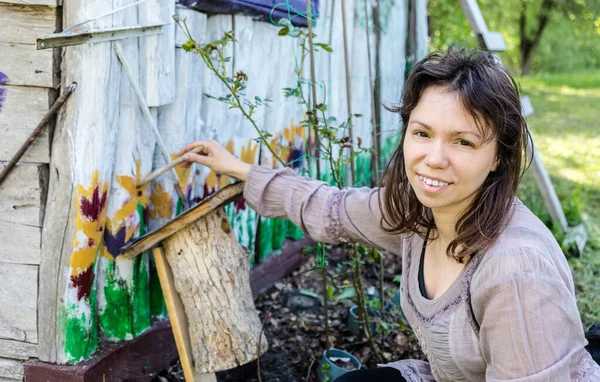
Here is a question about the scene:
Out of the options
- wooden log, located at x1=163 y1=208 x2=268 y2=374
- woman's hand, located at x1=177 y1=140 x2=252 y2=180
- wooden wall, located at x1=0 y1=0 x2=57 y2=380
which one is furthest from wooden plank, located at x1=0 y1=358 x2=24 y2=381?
woman's hand, located at x1=177 y1=140 x2=252 y2=180

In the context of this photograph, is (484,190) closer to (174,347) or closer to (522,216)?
(522,216)

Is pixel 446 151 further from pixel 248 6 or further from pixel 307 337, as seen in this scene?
pixel 307 337

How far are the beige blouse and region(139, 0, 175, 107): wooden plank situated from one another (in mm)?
1158

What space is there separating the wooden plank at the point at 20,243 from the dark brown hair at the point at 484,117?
1470mm

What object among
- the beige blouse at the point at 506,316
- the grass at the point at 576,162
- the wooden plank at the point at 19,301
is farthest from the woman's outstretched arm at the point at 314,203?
the grass at the point at 576,162

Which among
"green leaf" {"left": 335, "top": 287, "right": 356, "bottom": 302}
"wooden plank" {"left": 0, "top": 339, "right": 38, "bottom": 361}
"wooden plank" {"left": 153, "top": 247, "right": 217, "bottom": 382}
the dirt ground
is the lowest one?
the dirt ground

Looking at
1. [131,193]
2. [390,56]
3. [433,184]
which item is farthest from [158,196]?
[390,56]

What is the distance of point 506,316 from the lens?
1898 millimetres

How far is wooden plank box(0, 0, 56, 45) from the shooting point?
2.48 m

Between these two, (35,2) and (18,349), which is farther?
(18,349)

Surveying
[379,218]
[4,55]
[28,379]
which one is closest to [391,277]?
[379,218]

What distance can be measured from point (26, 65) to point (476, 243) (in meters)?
1.72

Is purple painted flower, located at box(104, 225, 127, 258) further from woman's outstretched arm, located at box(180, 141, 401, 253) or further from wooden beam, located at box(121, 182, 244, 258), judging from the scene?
woman's outstretched arm, located at box(180, 141, 401, 253)

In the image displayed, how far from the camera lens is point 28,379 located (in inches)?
108
